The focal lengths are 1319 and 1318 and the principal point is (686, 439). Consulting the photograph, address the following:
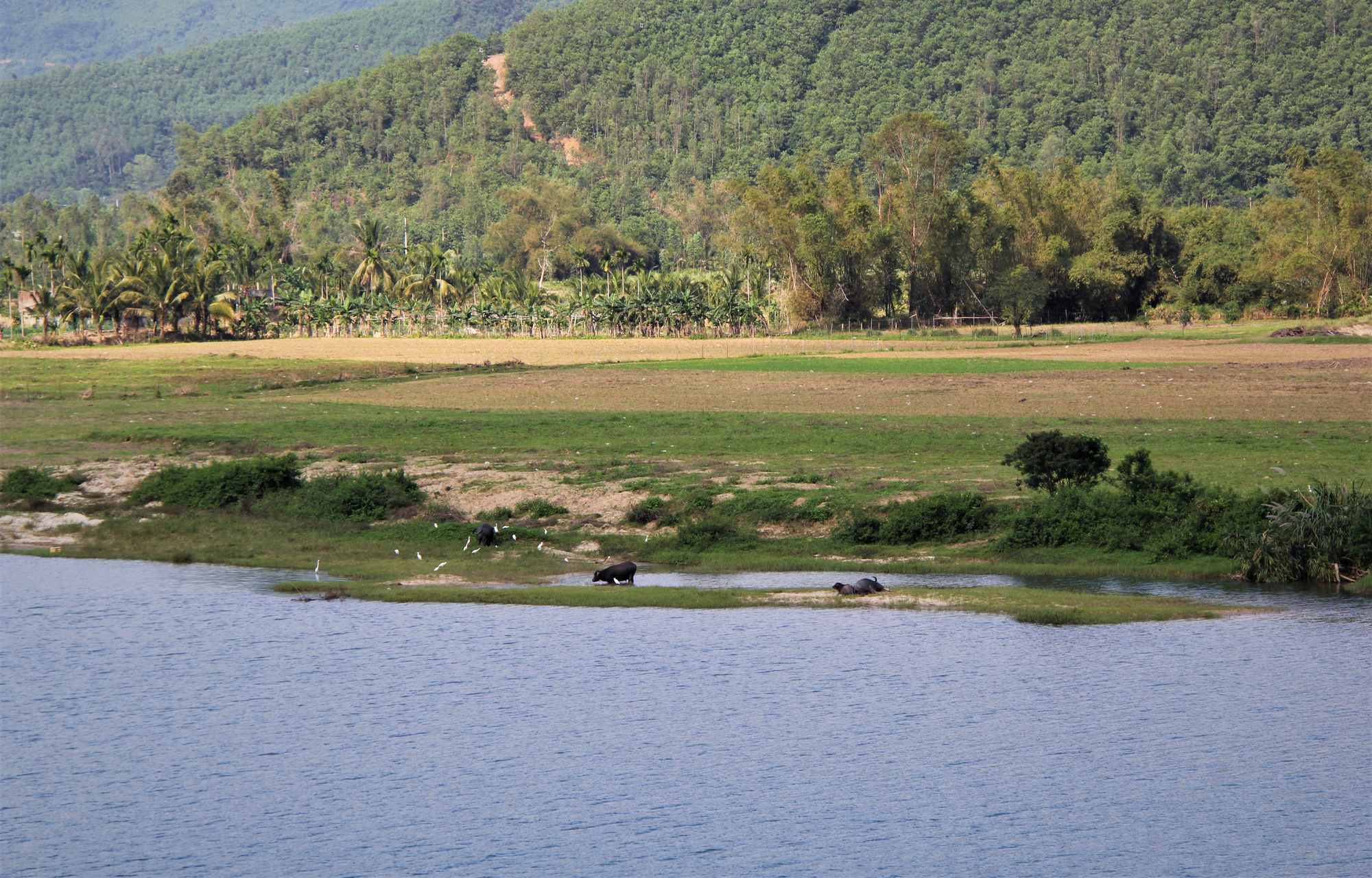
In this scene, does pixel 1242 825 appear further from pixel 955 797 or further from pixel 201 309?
pixel 201 309

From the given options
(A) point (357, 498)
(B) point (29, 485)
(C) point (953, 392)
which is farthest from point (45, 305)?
(A) point (357, 498)

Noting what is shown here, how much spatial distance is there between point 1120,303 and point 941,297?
57.4 feet

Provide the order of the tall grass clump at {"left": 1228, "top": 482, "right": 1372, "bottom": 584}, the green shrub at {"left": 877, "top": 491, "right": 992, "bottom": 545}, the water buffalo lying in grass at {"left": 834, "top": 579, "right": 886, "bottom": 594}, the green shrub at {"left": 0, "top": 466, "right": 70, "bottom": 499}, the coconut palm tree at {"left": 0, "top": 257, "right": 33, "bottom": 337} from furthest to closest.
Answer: the coconut palm tree at {"left": 0, "top": 257, "right": 33, "bottom": 337} < the green shrub at {"left": 0, "top": 466, "right": 70, "bottom": 499} < the green shrub at {"left": 877, "top": 491, "right": 992, "bottom": 545} < the tall grass clump at {"left": 1228, "top": 482, "right": 1372, "bottom": 584} < the water buffalo lying in grass at {"left": 834, "top": 579, "right": 886, "bottom": 594}

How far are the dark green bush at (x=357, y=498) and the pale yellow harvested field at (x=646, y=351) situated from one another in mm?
54050

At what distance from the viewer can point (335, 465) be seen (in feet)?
122

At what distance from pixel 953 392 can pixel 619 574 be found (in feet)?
122

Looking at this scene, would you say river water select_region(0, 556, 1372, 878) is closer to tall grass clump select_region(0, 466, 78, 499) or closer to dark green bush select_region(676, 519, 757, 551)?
dark green bush select_region(676, 519, 757, 551)

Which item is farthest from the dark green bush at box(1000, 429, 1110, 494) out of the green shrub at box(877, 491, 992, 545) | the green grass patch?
the green grass patch

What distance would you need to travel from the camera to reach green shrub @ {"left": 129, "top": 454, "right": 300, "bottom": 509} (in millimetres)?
31719

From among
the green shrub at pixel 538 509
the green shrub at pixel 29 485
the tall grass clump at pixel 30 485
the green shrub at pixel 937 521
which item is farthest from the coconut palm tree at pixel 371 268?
the green shrub at pixel 937 521

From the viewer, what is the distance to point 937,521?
90.3ft

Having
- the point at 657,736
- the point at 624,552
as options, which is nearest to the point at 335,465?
the point at 624,552

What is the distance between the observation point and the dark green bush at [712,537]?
27.7m

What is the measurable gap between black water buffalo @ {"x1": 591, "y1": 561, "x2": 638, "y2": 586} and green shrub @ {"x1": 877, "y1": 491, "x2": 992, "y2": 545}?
6292 mm
